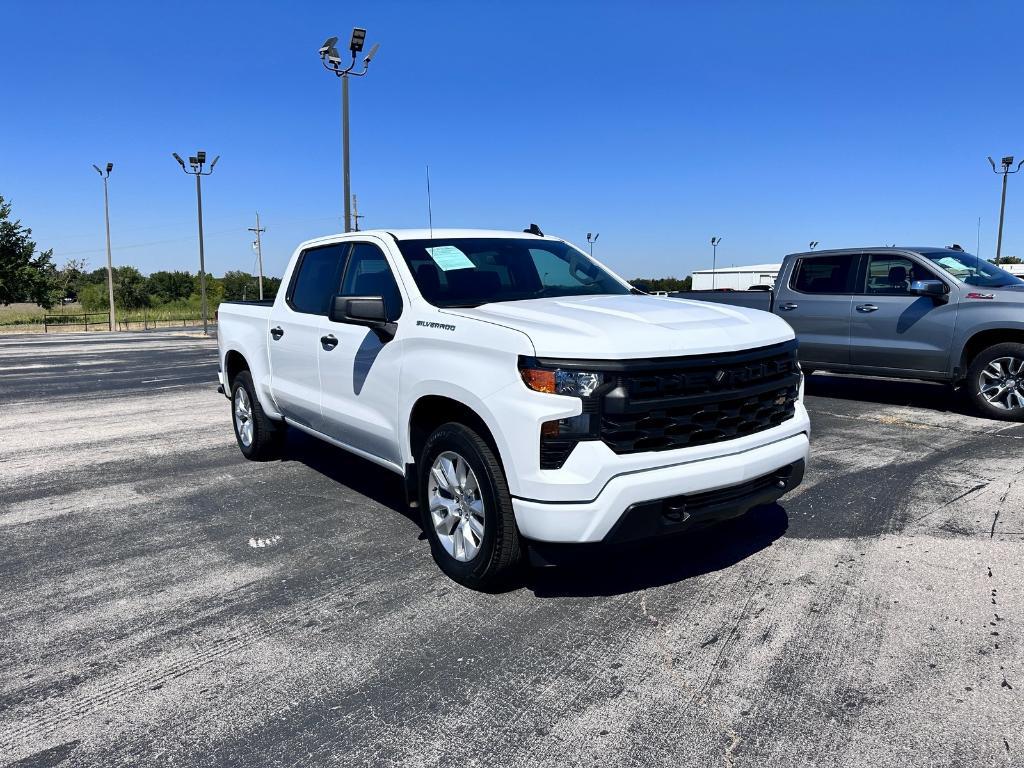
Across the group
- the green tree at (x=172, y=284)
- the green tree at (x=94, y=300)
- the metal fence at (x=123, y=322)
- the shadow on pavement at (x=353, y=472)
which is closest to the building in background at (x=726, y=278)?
the metal fence at (x=123, y=322)

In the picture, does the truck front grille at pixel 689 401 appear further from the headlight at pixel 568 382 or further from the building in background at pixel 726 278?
the building in background at pixel 726 278

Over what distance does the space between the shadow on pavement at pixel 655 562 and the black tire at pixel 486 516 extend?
1.00 ft

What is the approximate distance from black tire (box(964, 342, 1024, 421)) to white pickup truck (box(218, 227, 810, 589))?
18.0 feet

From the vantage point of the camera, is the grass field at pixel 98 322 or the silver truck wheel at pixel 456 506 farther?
the grass field at pixel 98 322

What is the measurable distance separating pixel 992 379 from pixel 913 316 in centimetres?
108

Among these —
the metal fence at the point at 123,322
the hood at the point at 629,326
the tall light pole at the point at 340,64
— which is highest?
the tall light pole at the point at 340,64

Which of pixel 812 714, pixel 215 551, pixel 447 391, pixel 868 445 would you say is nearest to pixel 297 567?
pixel 215 551

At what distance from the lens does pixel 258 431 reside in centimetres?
650


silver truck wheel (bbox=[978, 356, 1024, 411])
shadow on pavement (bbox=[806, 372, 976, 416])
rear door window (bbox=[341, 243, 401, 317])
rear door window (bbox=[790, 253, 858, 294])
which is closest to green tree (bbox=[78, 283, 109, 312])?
shadow on pavement (bbox=[806, 372, 976, 416])

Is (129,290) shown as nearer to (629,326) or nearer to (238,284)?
(238,284)

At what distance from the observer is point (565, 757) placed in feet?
8.26

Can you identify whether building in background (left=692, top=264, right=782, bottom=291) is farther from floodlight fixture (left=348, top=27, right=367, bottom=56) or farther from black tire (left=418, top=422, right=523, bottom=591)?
black tire (left=418, top=422, right=523, bottom=591)

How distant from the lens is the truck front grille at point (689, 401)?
10.8ft

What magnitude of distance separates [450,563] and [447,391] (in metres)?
0.91
